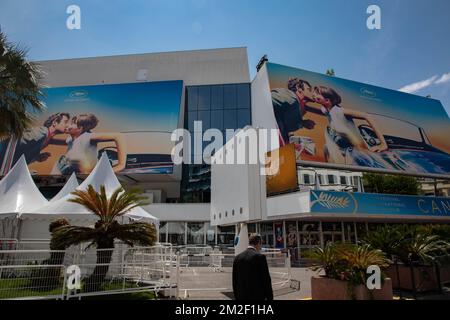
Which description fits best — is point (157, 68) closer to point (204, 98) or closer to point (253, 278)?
point (204, 98)

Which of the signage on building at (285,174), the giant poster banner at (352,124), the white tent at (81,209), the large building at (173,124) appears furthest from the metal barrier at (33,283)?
the giant poster banner at (352,124)

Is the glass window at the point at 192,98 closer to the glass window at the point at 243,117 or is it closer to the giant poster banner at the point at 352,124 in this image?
the glass window at the point at 243,117

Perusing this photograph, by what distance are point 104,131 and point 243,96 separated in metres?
16.1

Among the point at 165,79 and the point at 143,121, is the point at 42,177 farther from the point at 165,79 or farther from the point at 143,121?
the point at 165,79

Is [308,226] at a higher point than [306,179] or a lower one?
lower

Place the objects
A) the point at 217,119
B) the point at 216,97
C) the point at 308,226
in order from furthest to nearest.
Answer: the point at 216,97, the point at 217,119, the point at 308,226

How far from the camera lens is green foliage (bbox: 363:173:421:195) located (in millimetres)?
37625

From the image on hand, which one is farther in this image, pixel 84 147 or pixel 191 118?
pixel 191 118

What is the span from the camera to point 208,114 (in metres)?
37.5

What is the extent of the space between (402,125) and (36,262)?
3605cm

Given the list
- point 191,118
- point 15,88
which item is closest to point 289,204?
point 15,88

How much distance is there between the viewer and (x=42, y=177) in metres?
34.1

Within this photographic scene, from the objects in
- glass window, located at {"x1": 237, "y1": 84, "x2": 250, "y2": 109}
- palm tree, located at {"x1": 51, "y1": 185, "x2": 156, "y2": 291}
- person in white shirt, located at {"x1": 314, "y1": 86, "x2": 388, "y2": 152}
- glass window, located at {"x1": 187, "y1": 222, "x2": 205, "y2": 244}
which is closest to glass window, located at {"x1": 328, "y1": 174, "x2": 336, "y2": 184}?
person in white shirt, located at {"x1": 314, "y1": 86, "x2": 388, "y2": 152}

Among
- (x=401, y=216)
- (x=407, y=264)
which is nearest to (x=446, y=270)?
(x=407, y=264)
